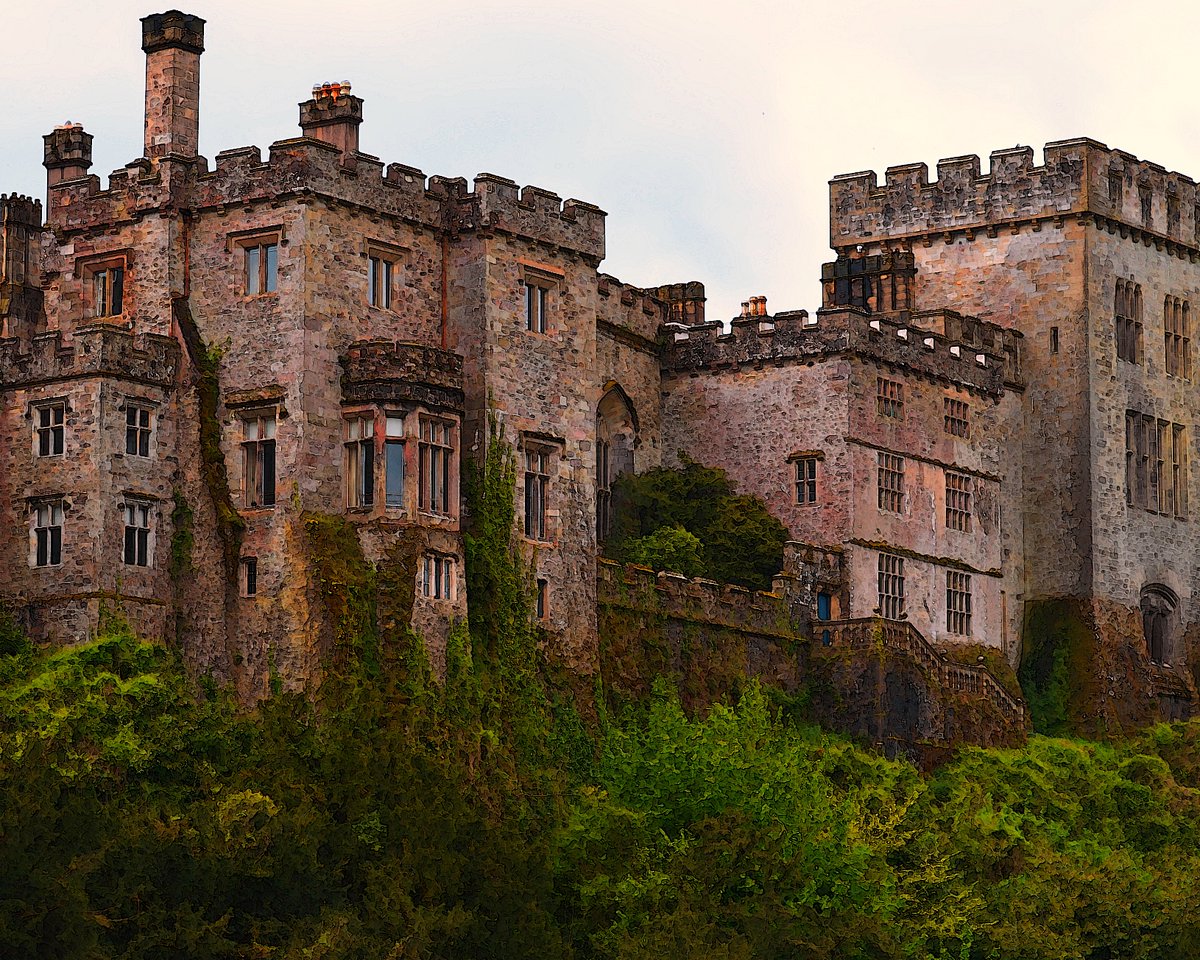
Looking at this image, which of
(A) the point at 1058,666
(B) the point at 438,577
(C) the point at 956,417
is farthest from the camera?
(A) the point at 1058,666

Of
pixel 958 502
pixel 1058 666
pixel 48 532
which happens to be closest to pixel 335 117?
pixel 48 532

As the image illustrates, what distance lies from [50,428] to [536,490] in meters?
11.1

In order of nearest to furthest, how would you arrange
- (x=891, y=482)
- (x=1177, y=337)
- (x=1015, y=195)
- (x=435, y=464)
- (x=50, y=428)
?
(x=50, y=428) < (x=435, y=464) < (x=891, y=482) < (x=1015, y=195) < (x=1177, y=337)

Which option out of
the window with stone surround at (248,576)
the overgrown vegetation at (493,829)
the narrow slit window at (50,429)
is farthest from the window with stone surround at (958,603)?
the narrow slit window at (50,429)

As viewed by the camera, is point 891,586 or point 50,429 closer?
point 50,429

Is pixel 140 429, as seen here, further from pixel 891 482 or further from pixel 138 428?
pixel 891 482

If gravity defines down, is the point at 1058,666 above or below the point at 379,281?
below

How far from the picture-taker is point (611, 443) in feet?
272

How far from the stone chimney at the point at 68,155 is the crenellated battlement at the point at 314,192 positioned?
216 centimetres

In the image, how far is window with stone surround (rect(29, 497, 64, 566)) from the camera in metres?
64.5

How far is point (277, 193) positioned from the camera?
65625mm

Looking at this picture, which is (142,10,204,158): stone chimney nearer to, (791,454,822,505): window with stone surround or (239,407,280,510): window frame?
(239,407,280,510): window frame

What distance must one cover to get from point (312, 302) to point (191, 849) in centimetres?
1554

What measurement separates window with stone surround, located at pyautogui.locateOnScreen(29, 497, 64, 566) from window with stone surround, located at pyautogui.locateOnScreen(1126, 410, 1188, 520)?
37.3 meters
